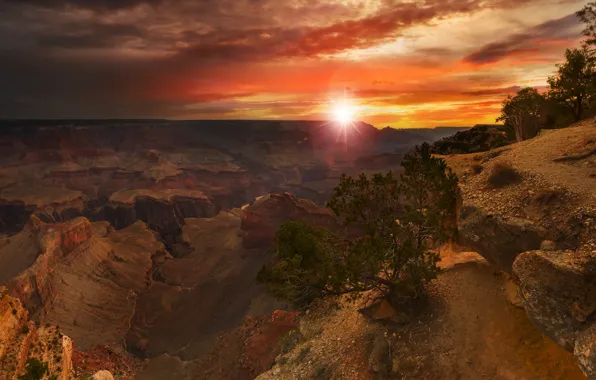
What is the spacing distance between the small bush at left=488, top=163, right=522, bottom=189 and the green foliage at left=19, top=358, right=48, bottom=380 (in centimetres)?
3119

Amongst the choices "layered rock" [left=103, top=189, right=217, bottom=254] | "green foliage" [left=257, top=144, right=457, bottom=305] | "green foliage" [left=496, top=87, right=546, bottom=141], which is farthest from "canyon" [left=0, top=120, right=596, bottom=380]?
"green foliage" [left=496, top=87, right=546, bottom=141]

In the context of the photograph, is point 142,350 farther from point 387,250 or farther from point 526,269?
point 526,269

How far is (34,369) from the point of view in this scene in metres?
22.7

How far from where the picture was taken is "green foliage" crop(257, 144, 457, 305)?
20.7m

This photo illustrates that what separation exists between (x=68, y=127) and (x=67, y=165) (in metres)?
39.1

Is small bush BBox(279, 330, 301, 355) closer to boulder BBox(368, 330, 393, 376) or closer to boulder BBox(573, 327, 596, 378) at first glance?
boulder BBox(368, 330, 393, 376)

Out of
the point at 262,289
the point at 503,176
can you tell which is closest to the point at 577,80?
the point at 503,176

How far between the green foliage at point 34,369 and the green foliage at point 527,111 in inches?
1906

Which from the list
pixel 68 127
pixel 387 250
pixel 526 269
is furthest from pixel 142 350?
pixel 68 127

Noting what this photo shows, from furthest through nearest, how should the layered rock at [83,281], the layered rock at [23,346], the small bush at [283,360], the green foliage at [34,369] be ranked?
the layered rock at [83,281]
the small bush at [283,360]
the layered rock at [23,346]
the green foliage at [34,369]

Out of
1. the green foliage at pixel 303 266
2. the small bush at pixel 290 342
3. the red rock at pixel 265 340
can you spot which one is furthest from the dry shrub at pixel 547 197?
the red rock at pixel 265 340

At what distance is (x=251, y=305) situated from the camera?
5791cm

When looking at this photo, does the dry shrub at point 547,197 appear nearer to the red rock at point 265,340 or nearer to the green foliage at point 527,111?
the red rock at point 265,340

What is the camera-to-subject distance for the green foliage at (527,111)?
1550 inches
